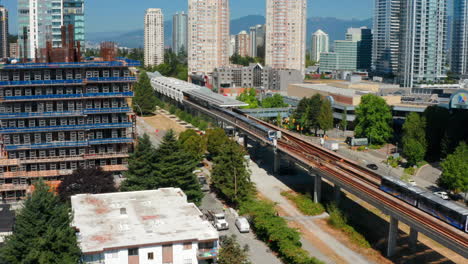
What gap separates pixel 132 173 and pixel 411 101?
46.6m

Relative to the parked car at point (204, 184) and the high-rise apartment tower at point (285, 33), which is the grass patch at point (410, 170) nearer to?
the parked car at point (204, 184)

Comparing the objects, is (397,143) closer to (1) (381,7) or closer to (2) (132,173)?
(2) (132,173)

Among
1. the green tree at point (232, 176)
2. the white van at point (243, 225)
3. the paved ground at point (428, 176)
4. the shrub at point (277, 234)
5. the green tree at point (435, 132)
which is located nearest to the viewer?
the shrub at point (277, 234)

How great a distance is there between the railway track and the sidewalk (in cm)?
344

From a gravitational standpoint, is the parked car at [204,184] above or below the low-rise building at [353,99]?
below

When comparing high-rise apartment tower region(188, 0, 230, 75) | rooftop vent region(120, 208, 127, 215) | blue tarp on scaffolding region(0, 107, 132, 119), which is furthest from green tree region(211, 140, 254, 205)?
high-rise apartment tower region(188, 0, 230, 75)

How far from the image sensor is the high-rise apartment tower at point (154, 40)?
185 meters

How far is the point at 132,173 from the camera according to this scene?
40875 mm

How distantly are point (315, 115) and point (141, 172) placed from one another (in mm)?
33858

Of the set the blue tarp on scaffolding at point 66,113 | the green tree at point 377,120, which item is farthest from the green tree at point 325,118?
the blue tarp on scaffolding at point 66,113

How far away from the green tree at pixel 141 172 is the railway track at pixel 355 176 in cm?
1205

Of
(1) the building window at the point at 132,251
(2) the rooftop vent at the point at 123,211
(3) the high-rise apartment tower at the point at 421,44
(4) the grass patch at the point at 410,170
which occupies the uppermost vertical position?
(3) the high-rise apartment tower at the point at 421,44

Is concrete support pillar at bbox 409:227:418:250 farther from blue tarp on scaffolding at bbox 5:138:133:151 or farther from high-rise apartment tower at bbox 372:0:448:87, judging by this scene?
high-rise apartment tower at bbox 372:0:448:87

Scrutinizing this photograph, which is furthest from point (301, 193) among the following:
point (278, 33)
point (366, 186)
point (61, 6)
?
point (278, 33)
